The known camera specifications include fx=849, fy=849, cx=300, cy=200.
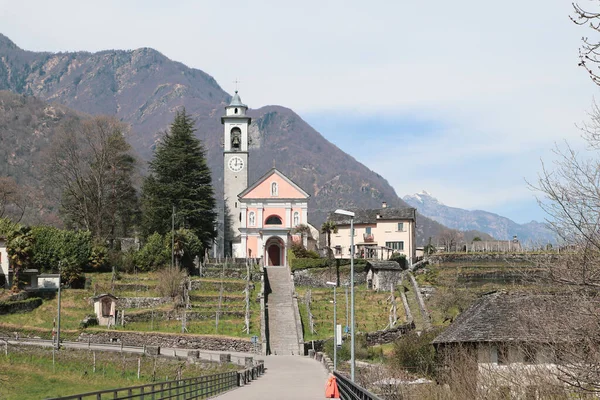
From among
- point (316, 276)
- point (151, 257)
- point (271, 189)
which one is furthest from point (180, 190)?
point (316, 276)

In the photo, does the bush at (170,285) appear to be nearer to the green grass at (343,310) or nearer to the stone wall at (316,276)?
the green grass at (343,310)

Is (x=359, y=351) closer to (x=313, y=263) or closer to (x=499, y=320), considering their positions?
(x=499, y=320)

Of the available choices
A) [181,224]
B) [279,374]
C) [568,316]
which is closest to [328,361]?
[279,374]

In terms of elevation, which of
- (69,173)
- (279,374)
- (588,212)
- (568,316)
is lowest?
(279,374)

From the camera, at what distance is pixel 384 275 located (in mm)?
74125

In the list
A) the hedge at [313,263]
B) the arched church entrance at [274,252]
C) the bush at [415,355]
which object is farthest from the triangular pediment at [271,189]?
the bush at [415,355]

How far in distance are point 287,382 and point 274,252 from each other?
179 feet

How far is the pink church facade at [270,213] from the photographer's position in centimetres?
8925

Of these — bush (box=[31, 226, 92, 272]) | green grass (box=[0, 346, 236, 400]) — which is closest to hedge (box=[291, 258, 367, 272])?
bush (box=[31, 226, 92, 272])

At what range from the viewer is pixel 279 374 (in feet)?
133

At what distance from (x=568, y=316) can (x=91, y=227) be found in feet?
240

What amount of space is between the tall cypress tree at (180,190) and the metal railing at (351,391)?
179 ft

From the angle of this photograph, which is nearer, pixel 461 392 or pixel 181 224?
pixel 461 392

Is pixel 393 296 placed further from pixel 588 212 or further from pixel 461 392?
pixel 588 212
